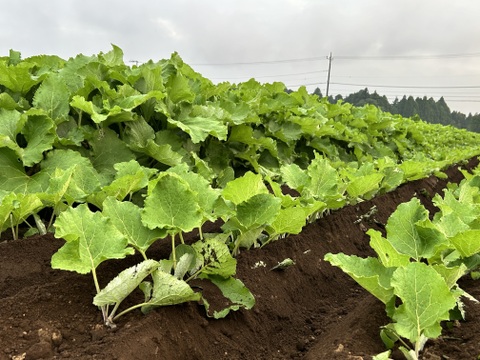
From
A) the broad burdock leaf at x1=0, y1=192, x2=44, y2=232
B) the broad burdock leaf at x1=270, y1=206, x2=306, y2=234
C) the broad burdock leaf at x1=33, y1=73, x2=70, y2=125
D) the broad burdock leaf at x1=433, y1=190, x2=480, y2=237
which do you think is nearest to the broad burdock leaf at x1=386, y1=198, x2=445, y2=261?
the broad burdock leaf at x1=433, y1=190, x2=480, y2=237

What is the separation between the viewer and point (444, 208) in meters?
Result: 2.68

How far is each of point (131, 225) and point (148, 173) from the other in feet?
2.64

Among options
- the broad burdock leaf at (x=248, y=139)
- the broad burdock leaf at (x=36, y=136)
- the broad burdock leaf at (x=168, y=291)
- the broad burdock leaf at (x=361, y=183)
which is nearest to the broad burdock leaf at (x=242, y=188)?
the broad burdock leaf at (x=168, y=291)

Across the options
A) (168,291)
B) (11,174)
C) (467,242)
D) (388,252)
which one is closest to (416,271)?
(388,252)

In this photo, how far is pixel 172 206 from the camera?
210cm

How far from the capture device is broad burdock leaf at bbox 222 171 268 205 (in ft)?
8.29

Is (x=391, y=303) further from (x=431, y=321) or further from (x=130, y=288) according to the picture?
(x=130, y=288)

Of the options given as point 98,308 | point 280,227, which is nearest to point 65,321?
point 98,308

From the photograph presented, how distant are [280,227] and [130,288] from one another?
103 cm

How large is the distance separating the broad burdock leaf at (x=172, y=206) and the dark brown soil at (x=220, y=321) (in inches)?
15.5

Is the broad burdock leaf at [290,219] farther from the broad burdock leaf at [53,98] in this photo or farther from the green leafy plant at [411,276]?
the broad burdock leaf at [53,98]

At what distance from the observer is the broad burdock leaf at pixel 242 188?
2.53 metres

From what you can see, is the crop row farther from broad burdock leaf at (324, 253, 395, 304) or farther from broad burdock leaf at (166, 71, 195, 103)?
broad burdock leaf at (166, 71, 195, 103)

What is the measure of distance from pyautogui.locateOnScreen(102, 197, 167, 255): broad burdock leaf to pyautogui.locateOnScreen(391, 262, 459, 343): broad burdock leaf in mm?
1022
